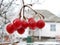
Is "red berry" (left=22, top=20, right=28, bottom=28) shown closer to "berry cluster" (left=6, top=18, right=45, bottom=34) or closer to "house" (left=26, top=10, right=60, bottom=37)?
"berry cluster" (left=6, top=18, right=45, bottom=34)

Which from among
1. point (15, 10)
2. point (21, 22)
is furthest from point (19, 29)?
point (15, 10)

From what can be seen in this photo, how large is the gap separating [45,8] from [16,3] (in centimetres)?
27

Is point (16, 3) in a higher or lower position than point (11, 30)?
higher

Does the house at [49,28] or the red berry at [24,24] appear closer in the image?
the red berry at [24,24]

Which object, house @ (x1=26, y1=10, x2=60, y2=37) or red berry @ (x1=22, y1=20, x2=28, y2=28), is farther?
house @ (x1=26, y1=10, x2=60, y2=37)

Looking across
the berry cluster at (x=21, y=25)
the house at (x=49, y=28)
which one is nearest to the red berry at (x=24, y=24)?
the berry cluster at (x=21, y=25)

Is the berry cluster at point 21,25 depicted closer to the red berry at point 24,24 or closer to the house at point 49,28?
the red berry at point 24,24

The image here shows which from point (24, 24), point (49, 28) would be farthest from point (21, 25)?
point (49, 28)

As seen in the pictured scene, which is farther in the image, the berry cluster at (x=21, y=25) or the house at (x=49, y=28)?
the house at (x=49, y=28)

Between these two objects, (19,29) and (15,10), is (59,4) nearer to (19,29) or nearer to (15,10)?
(15,10)

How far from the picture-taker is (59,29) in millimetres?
1561

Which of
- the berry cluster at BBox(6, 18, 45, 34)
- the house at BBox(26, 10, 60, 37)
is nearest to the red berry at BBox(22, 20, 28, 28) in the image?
the berry cluster at BBox(6, 18, 45, 34)

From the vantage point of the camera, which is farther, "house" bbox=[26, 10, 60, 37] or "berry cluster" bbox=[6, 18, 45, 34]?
"house" bbox=[26, 10, 60, 37]

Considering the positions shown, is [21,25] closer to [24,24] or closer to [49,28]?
[24,24]
